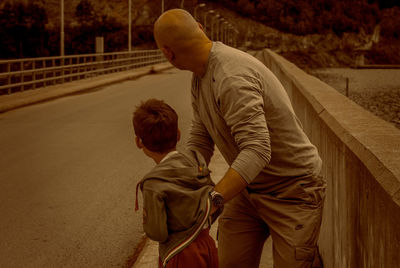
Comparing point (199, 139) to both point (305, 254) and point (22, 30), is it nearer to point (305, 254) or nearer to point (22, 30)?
point (305, 254)

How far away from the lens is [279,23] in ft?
536

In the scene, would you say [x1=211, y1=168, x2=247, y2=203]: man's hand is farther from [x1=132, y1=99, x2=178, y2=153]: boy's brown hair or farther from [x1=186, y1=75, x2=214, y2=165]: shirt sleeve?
[x1=186, y1=75, x2=214, y2=165]: shirt sleeve

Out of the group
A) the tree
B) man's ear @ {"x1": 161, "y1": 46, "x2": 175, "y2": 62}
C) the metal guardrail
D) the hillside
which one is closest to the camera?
man's ear @ {"x1": 161, "y1": 46, "x2": 175, "y2": 62}

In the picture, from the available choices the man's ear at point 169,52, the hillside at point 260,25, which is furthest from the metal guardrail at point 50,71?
the hillside at point 260,25

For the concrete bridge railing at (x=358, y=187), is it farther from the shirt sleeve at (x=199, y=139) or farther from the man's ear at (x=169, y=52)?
the man's ear at (x=169, y=52)

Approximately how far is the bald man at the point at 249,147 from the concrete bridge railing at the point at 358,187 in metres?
0.21

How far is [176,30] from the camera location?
261 cm

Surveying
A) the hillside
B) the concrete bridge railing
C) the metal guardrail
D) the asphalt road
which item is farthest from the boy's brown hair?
the hillside

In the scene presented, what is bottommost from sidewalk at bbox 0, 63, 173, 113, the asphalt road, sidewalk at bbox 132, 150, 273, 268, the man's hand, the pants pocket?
sidewalk at bbox 0, 63, 173, 113

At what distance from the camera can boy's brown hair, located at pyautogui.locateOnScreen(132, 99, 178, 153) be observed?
2580mm

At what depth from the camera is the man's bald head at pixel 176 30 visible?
2611 millimetres

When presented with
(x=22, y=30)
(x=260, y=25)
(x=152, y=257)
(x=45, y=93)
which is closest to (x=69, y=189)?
(x=152, y=257)

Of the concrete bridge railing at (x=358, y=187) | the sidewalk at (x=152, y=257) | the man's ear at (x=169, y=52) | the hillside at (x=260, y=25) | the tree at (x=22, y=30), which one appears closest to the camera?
the concrete bridge railing at (x=358, y=187)

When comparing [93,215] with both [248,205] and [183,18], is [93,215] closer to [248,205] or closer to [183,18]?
[248,205]
